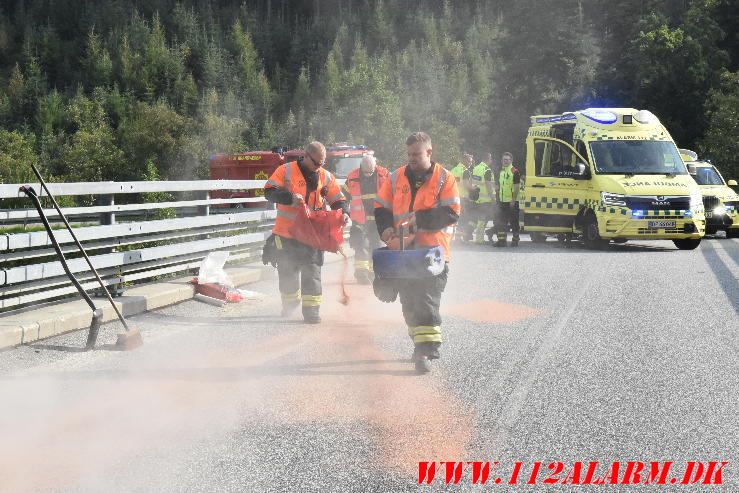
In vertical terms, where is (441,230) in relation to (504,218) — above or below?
above

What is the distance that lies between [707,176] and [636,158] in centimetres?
561

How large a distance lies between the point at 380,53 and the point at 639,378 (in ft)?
556

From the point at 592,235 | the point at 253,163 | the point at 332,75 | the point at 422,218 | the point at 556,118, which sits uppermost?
the point at 332,75

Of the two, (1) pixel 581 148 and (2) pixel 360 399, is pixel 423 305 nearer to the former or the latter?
(2) pixel 360 399

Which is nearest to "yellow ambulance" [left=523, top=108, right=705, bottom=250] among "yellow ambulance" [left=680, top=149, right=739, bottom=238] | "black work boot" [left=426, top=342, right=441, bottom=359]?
"yellow ambulance" [left=680, top=149, right=739, bottom=238]

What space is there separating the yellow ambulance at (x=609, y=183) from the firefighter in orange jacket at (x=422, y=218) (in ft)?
35.9

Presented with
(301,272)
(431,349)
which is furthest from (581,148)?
(431,349)

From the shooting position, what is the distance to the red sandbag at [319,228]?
29.0 feet

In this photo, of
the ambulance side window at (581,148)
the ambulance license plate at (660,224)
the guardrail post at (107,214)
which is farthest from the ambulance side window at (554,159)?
the guardrail post at (107,214)

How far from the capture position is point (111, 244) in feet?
30.8

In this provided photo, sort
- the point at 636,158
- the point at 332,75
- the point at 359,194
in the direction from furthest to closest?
the point at 332,75 < the point at 636,158 < the point at 359,194

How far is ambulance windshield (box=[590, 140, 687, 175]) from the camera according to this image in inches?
701

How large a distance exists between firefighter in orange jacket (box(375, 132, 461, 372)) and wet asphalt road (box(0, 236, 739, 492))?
12.1 inches

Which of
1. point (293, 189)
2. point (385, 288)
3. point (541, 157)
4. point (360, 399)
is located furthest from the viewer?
point (541, 157)
